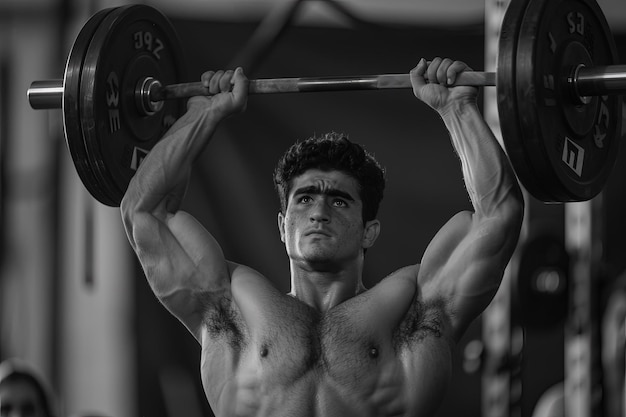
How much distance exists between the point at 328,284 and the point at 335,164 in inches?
13.4

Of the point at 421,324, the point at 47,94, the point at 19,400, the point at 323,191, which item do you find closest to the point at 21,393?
the point at 19,400

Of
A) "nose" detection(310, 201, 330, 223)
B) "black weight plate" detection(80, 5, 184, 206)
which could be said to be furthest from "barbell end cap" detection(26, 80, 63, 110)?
"nose" detection(310, 201, 330, 223)

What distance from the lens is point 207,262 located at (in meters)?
2.69

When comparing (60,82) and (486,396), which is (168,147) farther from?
(486,396)

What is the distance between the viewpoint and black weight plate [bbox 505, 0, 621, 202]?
7.59 ft

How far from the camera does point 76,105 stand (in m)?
2.71

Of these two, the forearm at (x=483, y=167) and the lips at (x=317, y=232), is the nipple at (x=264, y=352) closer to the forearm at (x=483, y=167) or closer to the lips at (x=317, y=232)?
the lips at (x=317, y=232)

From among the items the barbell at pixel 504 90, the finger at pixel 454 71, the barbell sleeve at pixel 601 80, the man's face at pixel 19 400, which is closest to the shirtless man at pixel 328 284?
the finger at pixel 454 71

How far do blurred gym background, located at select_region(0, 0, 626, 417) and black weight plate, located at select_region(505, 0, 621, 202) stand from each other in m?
1.37

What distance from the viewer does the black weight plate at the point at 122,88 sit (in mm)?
2717

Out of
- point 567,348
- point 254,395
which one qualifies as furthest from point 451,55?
point 254,395

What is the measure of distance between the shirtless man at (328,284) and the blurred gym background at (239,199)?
1.43m

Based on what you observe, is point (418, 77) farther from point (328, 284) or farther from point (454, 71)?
point (328, 284)

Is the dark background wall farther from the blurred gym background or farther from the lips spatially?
the lips
